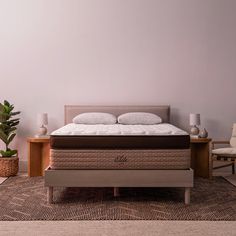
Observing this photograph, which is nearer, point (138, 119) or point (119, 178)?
point (119, 178)

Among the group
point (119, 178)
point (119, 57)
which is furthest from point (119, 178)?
point (119, 57)

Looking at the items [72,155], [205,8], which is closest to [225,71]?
[205,8]

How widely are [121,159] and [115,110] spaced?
1.78 metres

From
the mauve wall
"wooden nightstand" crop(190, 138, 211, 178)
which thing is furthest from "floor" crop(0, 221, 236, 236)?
the mauve wall

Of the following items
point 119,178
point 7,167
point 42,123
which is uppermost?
point 42,123

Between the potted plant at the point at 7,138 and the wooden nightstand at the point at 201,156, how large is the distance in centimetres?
218

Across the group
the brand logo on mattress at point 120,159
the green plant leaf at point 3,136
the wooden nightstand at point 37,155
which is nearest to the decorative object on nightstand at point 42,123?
the wooden nightstand at point 37,155

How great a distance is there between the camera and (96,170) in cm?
328

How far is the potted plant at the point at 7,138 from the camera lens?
4.66m

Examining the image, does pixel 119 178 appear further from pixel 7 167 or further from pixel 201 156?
pixel 7 167

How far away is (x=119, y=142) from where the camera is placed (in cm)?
331

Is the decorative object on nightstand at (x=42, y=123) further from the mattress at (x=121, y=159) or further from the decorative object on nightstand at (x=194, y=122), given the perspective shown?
the decorative object on nightstand at (x=194, y=122)

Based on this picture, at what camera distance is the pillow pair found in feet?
15.2

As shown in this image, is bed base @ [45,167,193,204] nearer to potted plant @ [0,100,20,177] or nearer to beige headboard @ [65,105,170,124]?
potted plant @ [0,100,20,177]
